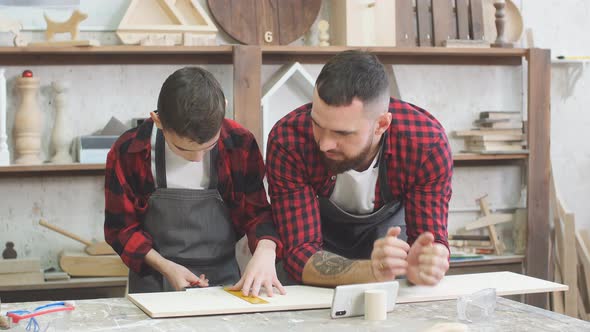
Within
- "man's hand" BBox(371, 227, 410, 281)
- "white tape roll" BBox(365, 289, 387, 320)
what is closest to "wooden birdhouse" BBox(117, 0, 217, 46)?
"man's hand" BBox(371, 227, 410, 281)

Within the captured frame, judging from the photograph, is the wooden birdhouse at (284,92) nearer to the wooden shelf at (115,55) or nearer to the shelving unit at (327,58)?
the shelving unit at (327,58)

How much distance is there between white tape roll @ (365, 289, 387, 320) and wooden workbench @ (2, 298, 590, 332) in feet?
0.08

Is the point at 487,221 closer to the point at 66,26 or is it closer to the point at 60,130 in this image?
the point at 60,130

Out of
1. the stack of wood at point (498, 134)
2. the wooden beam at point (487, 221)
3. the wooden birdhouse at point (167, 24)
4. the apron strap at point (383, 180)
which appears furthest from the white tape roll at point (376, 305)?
the wooden beam at point (487, 221)

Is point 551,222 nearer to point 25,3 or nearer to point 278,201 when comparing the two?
point 278,201

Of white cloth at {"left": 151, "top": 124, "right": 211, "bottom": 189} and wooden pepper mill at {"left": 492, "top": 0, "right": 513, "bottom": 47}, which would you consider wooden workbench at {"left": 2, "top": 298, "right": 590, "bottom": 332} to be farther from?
wooden pepper mill at {"left": 492, "top": 0, "right": 513, "bottom": 47}

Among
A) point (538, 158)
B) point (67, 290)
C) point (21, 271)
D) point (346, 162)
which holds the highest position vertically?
point (538, 158)

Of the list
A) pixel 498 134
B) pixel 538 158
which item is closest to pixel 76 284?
pixel 498 134

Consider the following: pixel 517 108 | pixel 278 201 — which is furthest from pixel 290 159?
pixel 517 108

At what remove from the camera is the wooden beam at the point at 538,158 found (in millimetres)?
4066

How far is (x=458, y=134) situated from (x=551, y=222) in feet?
2.51

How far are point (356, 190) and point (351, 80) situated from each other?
46 cm

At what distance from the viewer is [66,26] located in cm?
359

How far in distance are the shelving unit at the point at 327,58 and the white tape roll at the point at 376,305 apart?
1914mm
